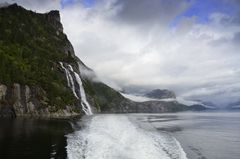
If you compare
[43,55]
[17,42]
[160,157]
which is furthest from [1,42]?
[160,157]

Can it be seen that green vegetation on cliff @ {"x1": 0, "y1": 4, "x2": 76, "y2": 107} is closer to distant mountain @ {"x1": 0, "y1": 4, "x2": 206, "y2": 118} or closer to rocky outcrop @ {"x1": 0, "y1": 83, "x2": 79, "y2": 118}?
distant mountain @ {"x1": 0, "y1": 4, "x2": 206, "y2": 118}

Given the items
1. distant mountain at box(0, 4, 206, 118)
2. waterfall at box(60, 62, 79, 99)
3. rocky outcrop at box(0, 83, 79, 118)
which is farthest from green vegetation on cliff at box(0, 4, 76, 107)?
waterfall at box(60, 62, 79, 99)

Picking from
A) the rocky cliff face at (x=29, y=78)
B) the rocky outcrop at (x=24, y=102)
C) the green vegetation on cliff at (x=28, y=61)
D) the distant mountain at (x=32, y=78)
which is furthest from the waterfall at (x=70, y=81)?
the rocky outcrop at (x=24, y=102)

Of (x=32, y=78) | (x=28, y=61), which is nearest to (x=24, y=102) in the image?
(x=32, y=78)

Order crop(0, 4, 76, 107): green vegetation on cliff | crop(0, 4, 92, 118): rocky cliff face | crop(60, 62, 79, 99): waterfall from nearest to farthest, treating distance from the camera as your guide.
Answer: crop(0, 4, 92, 118): rocky cliff face
crop(0, 4, 76, 107): green vegetation on cliff
crop(60, 62, 79, 99): waterfall

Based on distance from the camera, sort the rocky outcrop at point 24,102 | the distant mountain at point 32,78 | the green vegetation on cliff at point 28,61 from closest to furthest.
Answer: the rocky outcrop at point 24,102
the distant mountain at point 32,78
the green vegetation on cliff at point 28,61

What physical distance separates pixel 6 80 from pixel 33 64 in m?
33.8

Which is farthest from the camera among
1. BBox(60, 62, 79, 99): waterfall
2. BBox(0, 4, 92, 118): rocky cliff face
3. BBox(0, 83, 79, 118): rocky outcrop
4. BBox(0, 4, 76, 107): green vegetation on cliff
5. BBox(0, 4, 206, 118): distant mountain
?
BBox(60, 62, 79, 99): waterfall

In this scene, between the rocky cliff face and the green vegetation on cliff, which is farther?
the green vegetation on cliff

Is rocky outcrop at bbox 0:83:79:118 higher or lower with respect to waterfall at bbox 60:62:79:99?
lower

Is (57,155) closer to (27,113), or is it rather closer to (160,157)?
(160,157)

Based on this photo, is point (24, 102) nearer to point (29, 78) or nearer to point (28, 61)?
point (29, 78)

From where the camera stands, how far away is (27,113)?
114812 mm

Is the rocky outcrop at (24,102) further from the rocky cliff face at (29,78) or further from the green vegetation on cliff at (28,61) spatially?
the green vegetation on cliff at (28,61)
